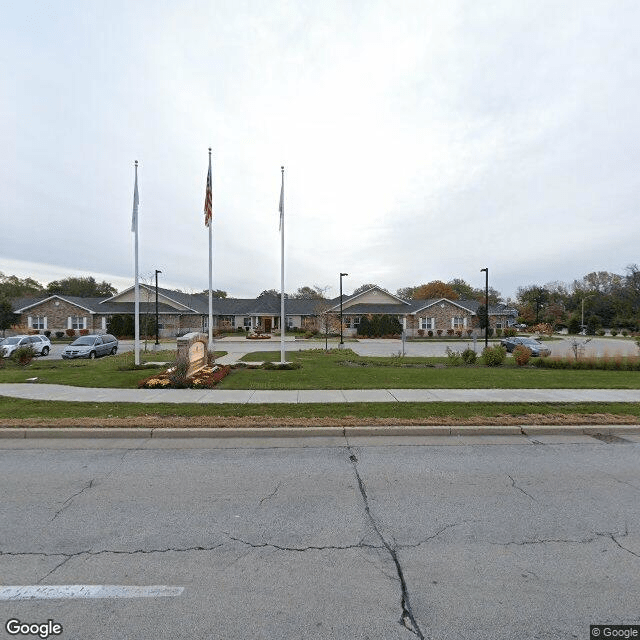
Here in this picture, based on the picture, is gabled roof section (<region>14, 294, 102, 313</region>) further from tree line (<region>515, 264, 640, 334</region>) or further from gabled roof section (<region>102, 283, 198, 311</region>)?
tree line (<region>515, 264, 640, 334</region>)

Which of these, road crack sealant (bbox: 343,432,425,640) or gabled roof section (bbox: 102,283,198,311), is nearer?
road crack sealant (bbox: 343,432,425,640)

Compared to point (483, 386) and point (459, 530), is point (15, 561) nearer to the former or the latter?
point (459, 530)

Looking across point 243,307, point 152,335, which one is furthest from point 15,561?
point 243,307

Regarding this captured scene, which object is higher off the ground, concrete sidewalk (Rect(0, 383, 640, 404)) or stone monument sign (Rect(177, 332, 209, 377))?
stone monument sign (Rect(177, 332, 209, 377))

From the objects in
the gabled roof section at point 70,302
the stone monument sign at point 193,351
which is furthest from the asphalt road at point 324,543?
the gabled roof section at point 70,302

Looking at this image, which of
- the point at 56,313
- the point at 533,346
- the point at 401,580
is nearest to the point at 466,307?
the point at 533,346

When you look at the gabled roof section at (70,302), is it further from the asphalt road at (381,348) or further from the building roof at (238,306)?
the asphalt road at (381,348)

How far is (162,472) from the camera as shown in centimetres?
559

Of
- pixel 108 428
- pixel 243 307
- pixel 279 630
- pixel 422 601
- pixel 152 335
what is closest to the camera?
pixel 279 630

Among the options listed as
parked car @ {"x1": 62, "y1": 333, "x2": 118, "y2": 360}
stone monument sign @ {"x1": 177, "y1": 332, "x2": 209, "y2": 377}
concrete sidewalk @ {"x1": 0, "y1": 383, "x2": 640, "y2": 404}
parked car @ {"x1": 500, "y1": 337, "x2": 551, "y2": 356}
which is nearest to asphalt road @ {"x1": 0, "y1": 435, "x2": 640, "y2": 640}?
concrete sidewalk @ {"x1": 0, "y1": 383, "x2": 640, "y2": 404}

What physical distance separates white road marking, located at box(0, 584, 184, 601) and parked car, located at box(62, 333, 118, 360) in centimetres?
2341

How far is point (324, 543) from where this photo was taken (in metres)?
3.76

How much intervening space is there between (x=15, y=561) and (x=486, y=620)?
3.92 metres

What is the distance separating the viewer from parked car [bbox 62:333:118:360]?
23.3m
